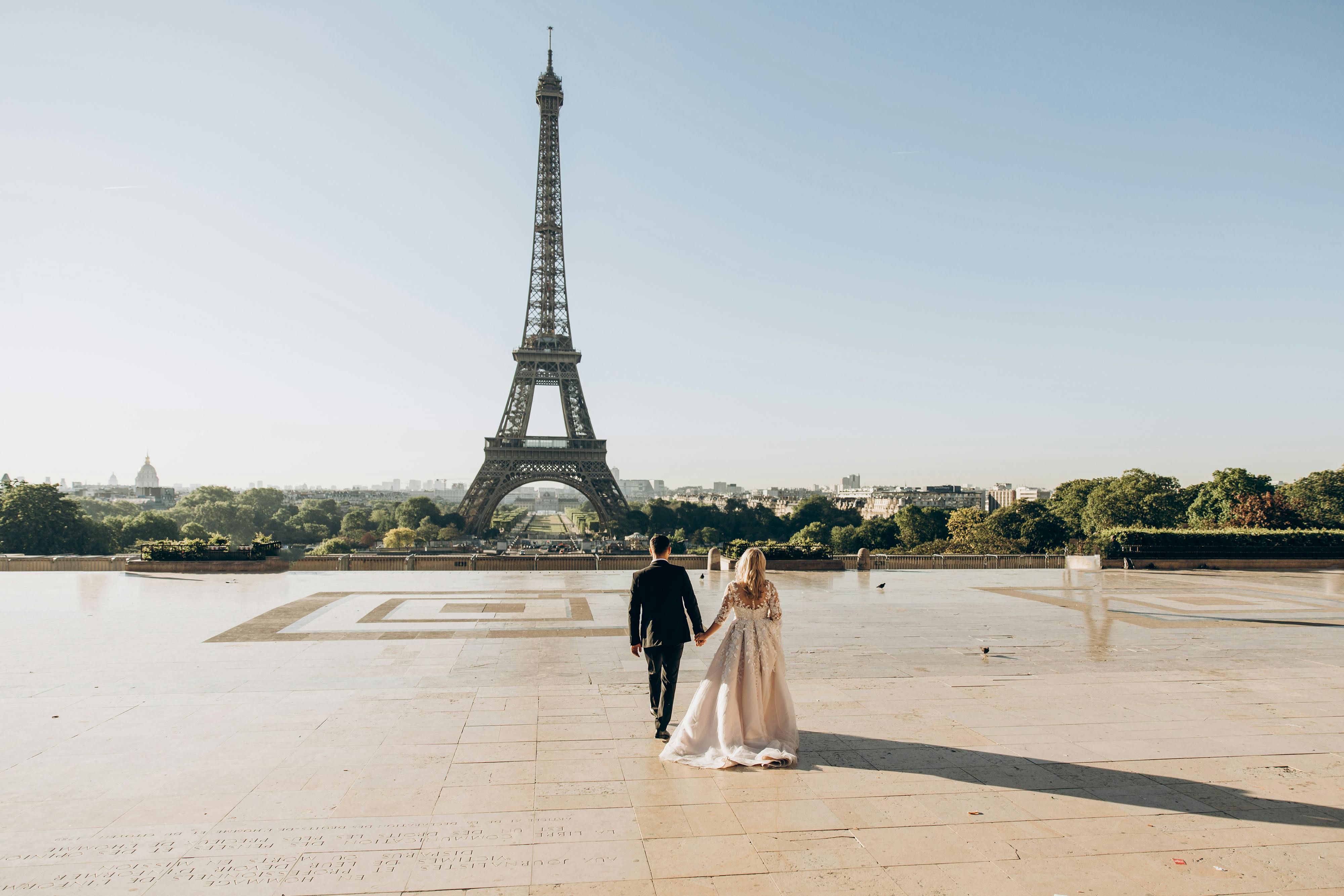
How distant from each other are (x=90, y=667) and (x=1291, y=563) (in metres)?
29.8

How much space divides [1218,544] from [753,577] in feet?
78.9

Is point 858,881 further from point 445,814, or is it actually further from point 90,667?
point 90,667

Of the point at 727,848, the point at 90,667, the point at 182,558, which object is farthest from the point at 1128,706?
the point at 182,558

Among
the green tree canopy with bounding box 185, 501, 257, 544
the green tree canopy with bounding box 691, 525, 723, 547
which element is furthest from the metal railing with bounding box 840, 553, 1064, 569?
the green tree canopy with bounding box 185, 501, 257, 544

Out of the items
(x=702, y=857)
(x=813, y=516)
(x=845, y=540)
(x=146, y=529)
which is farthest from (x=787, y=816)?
(x=813, y=516)

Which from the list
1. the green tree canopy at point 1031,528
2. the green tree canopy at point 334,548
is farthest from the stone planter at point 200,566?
the green tree canopy at point 1031,528

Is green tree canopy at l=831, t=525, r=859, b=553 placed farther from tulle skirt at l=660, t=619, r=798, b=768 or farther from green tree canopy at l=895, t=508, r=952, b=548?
tulle skirt at l=660, t=619, r=798, b=768

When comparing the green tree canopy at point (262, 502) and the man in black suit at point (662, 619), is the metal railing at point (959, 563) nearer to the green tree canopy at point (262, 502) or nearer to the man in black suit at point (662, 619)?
the man in black suit at point (662, 619)

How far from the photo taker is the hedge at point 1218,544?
23750 millimetres

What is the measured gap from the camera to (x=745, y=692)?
6.20 meters

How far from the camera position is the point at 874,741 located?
664 centimetres

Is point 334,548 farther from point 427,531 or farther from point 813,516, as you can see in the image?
point 813,516

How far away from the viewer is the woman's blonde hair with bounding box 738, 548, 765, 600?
20.5 feet

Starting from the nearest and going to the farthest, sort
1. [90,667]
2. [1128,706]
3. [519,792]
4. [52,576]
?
1. [519,792]
2. [1128,706]
3. [90,667]
4. [52,576]
